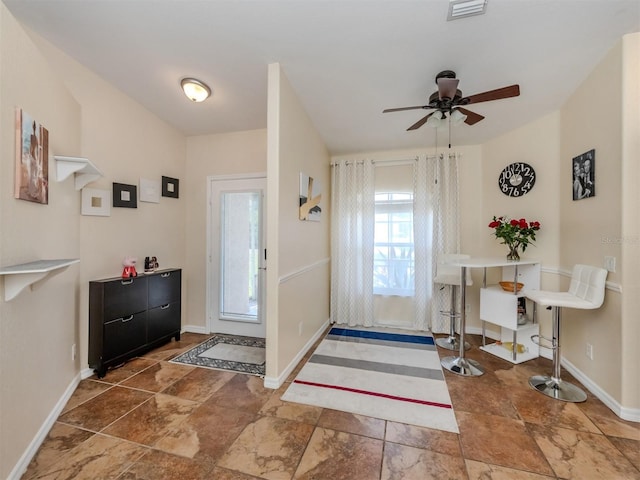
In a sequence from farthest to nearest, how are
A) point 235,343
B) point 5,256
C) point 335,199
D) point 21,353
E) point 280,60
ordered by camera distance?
point 335,199 → point 235,343 → point 280,60 → point 21,353 → point 5,256

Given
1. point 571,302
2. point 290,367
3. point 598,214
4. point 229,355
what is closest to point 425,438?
point 290,367

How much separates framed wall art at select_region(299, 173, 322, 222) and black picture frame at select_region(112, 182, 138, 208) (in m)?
1.82

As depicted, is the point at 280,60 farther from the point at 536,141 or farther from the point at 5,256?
the point at 536,141

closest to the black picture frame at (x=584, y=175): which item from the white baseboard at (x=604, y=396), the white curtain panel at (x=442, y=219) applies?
the white curtain panel at (x=442, y=219)

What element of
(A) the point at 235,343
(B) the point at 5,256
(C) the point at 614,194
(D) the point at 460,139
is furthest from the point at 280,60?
(A) the point at 235,343

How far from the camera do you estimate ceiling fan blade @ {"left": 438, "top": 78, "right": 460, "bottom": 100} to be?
1.91 m

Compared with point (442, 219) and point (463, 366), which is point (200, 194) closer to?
point (442, 219)

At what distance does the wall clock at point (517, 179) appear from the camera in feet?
10.1

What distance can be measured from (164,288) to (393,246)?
3046mm

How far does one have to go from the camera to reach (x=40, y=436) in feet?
5.41

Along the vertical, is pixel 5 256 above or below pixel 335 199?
below

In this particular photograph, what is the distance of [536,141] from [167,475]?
14.2 feet

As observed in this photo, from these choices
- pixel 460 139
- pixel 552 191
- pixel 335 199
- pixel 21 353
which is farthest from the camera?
pixel 335 199

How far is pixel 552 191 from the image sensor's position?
2.88 meters
